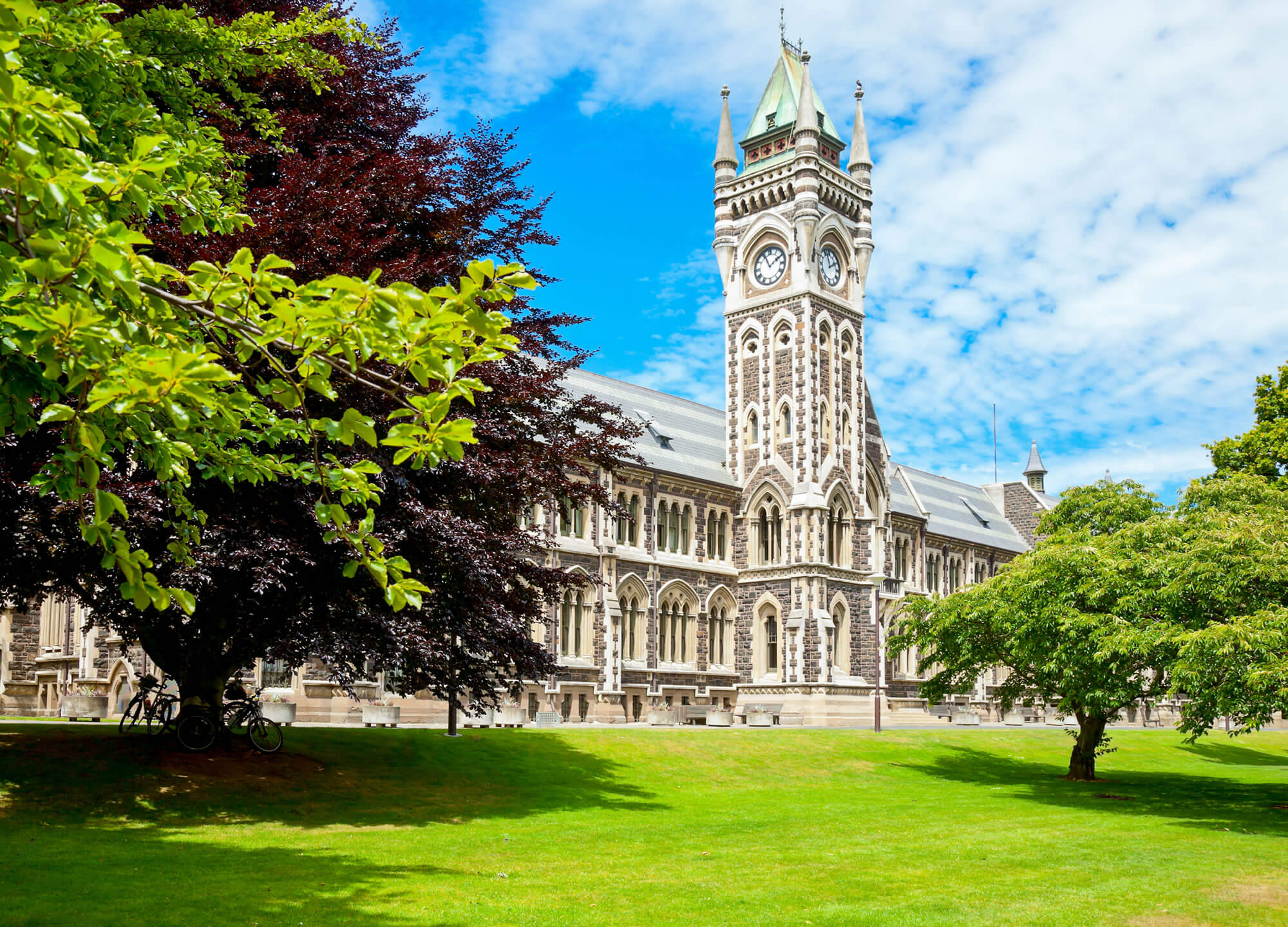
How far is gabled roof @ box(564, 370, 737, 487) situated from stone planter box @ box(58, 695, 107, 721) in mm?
25649

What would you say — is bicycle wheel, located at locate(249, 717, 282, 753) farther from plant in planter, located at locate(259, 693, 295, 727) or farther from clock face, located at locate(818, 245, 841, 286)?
clock face, located at locate(818, 245, 841, 286)

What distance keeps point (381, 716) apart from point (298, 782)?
13460 millimetres

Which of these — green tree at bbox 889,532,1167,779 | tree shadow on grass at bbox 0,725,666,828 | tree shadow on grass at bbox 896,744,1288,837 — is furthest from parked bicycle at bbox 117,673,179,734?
tree shadow on grass at bbox 896,744,1288,837

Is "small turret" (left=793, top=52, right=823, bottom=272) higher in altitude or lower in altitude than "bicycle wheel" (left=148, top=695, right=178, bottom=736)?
higher

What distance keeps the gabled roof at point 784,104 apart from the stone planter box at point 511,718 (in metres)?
31.0

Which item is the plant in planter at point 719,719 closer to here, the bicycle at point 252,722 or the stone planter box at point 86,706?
the stone planter box at point 86,706

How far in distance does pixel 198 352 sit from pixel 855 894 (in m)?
9.80

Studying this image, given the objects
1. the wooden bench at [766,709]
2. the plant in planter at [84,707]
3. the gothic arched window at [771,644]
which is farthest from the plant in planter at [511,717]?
the gothic arched window at [771,644]

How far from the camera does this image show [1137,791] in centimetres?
2828

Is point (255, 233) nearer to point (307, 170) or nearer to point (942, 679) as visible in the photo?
point (307, 170)

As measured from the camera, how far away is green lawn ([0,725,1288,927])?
11531 mm

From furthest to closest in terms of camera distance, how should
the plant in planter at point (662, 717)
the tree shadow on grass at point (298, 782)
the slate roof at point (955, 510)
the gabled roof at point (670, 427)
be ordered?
the slate roof at point (955, 510)
the gabled roof at point (670, 427)
the plant in planter at point (662, 717)
the tree shadow on grass at point (298, 782)

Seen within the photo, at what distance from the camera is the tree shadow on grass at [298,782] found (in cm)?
1722

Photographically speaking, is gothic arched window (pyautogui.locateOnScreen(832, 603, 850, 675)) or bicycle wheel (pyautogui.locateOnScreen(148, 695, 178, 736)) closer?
bicycle wheel (pyautogui.locateOnScreen(148, 695, 178, 736))
